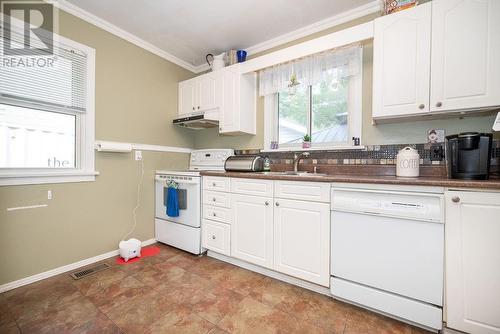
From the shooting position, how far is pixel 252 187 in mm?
2047

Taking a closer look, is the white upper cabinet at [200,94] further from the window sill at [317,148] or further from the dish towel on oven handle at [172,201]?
the dish towel on oven handle at [172,201]

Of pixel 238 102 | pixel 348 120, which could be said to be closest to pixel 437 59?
pixel 348 120

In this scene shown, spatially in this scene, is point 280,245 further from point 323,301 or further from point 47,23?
point 47,23

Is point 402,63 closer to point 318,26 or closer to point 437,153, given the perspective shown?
point 437,153

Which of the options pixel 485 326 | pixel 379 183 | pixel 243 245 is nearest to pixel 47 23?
pixel 243 245

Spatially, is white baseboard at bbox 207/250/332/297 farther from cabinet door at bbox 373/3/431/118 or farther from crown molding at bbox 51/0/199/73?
crown molding at bbox 51/0/199/73

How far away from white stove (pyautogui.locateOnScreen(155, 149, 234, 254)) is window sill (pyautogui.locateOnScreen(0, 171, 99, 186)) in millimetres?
754

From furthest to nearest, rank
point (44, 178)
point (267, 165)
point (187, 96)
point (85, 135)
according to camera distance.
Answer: point (187, 96), point (267, 165), point (85, 135), point (44, 178)

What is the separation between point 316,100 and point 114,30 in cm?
245

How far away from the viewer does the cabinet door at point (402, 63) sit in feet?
5.22

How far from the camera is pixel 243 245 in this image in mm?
2107

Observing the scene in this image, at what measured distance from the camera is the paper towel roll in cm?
229

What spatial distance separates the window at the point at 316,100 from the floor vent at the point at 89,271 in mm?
2248

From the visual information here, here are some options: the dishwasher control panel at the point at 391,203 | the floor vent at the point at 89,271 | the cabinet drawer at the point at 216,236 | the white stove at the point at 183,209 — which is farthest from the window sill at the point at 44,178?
the dishwasher control panel at the point at 391,203
